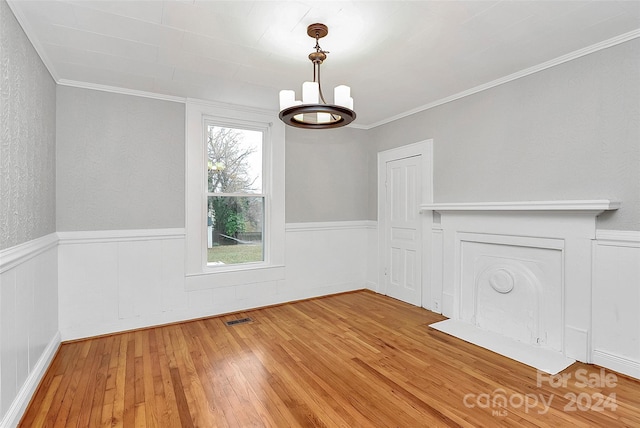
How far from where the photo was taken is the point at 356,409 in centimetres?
208

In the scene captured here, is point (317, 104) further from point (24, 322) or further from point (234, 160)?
point (24, 322)

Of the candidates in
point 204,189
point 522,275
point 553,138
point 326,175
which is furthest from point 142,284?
point 553,138

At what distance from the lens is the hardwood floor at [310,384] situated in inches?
78.7

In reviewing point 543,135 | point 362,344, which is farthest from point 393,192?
point 362,344

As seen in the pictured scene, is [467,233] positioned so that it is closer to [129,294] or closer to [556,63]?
[556,63]

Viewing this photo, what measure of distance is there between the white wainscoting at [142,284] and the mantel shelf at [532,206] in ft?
6.07

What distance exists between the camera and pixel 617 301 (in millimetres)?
2457

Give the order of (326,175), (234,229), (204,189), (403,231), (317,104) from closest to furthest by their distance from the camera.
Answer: (317,104), (204,189), (234,229), (403,231), (326,175)

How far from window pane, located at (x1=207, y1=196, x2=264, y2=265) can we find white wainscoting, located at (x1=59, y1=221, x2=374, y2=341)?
0.35m

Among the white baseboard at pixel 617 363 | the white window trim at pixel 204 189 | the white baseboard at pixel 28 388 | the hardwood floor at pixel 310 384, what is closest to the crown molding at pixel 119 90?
the white window trim at pixel 204 189

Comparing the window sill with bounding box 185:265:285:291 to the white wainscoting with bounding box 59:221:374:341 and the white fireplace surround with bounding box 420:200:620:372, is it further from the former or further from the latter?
the white fireplace surround with bounding box 420:200:620:372

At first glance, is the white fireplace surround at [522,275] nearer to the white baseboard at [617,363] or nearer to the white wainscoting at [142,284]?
the white baseboard at [617,363]

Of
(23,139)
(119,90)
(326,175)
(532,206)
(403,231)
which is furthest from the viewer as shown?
(326,175)

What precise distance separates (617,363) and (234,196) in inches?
154
